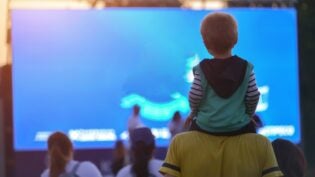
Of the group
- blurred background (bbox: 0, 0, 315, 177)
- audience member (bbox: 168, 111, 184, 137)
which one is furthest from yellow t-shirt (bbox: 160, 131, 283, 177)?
audience member (bbox: 168, 111, 184, 137)

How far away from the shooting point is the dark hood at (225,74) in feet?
8.96

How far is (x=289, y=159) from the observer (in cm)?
334

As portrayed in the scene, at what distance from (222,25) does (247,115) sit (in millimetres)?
371

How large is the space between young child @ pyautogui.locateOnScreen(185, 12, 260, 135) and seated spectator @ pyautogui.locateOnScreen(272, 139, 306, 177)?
0.61 metres

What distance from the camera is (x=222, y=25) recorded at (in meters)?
2.76

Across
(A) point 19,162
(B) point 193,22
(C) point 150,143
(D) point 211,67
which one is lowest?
(A) point 19,162

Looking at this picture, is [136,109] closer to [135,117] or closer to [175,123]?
[135,117]

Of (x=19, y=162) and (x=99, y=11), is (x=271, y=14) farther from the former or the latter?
(x=19, y=162)

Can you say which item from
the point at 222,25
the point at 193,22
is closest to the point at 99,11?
the point at 193,22

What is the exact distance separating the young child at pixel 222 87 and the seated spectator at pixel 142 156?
1842 millimetres

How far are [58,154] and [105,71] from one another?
7955 mm

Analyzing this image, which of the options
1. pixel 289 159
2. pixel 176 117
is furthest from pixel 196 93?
pixel 176 117

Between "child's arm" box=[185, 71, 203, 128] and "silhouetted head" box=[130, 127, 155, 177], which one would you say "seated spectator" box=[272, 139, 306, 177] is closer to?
"child's arm" box=[185, 71, 203, 128]

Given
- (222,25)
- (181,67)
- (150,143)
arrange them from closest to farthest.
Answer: (222,25)
(150,143)
(181,67)
